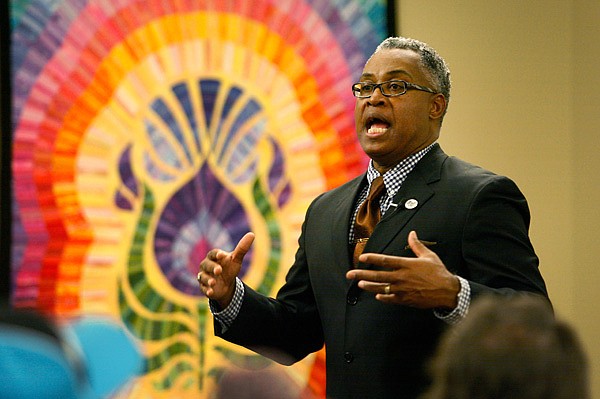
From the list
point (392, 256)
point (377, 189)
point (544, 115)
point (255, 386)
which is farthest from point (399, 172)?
point (544, 115)

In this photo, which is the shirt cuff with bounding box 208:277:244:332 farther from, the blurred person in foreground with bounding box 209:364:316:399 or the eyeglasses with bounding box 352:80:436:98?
the blurred person in foreground with bounding box 209:364:316:399

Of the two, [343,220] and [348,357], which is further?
[343,220]

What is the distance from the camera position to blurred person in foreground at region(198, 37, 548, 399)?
6.46ft

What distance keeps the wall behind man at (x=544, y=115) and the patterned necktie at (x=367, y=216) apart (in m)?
1.44

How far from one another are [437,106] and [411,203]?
299 millimetres

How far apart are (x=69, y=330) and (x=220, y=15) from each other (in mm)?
2557

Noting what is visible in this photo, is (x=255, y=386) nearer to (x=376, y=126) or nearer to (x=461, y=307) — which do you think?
(x=461, y=307)

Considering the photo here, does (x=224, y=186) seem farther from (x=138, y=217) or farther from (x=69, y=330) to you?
(x=69, y=330)

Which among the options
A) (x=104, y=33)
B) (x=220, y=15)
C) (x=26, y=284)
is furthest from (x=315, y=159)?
(x=26, y=284)

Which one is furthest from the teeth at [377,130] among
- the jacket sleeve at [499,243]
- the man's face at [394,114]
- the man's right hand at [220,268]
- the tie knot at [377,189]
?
the man's right hand at [220,268]

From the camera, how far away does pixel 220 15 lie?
3266mm

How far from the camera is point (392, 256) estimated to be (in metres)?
1.88

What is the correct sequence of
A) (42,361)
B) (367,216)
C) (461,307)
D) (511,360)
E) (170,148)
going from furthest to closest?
(170,148) < (367,216) < (461,307) < (511,360) < (42,361)

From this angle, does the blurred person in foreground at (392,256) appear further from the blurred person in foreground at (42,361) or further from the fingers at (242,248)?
the blurred person in foreground at (42,361)
